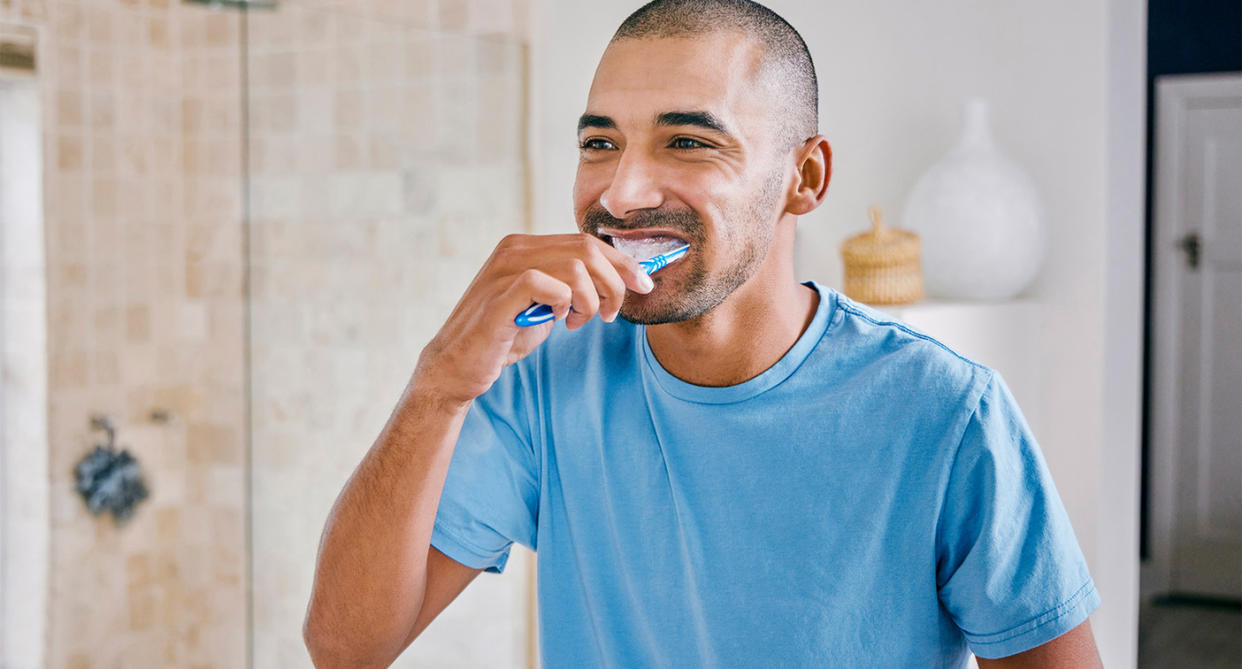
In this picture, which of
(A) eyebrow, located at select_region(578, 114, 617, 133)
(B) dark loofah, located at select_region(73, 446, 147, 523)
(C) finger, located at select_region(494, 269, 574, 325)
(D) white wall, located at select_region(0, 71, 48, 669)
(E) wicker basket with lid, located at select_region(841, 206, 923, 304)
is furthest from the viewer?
(B) dark loofah, located at select_region(73, 446, 147, 523)

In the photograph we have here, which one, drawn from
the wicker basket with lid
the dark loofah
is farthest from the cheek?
the dark loofah

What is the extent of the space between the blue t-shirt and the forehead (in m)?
0.20

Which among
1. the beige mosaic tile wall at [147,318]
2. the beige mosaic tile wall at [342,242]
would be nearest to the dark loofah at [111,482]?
the beige mosaic tile wall at [147,318]

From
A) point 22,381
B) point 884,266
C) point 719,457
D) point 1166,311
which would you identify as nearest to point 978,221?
point 884,266

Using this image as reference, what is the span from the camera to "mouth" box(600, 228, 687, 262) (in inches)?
33.7

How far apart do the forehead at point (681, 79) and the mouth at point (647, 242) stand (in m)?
0.08

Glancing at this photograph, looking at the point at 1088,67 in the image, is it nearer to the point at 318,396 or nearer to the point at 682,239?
the point at 682,239

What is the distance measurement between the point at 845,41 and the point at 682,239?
138cm

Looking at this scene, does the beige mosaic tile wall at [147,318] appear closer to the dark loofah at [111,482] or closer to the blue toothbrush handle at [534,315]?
the dark loofah at [111,482]

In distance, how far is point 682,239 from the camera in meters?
0.86

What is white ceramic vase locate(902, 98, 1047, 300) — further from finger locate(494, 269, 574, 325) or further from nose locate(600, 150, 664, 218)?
finger locate(494, 269, 574, 325)

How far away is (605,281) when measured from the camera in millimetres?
792

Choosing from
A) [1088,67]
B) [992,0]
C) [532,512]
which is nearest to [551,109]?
[992,0]

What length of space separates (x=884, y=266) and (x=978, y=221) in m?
0.20
